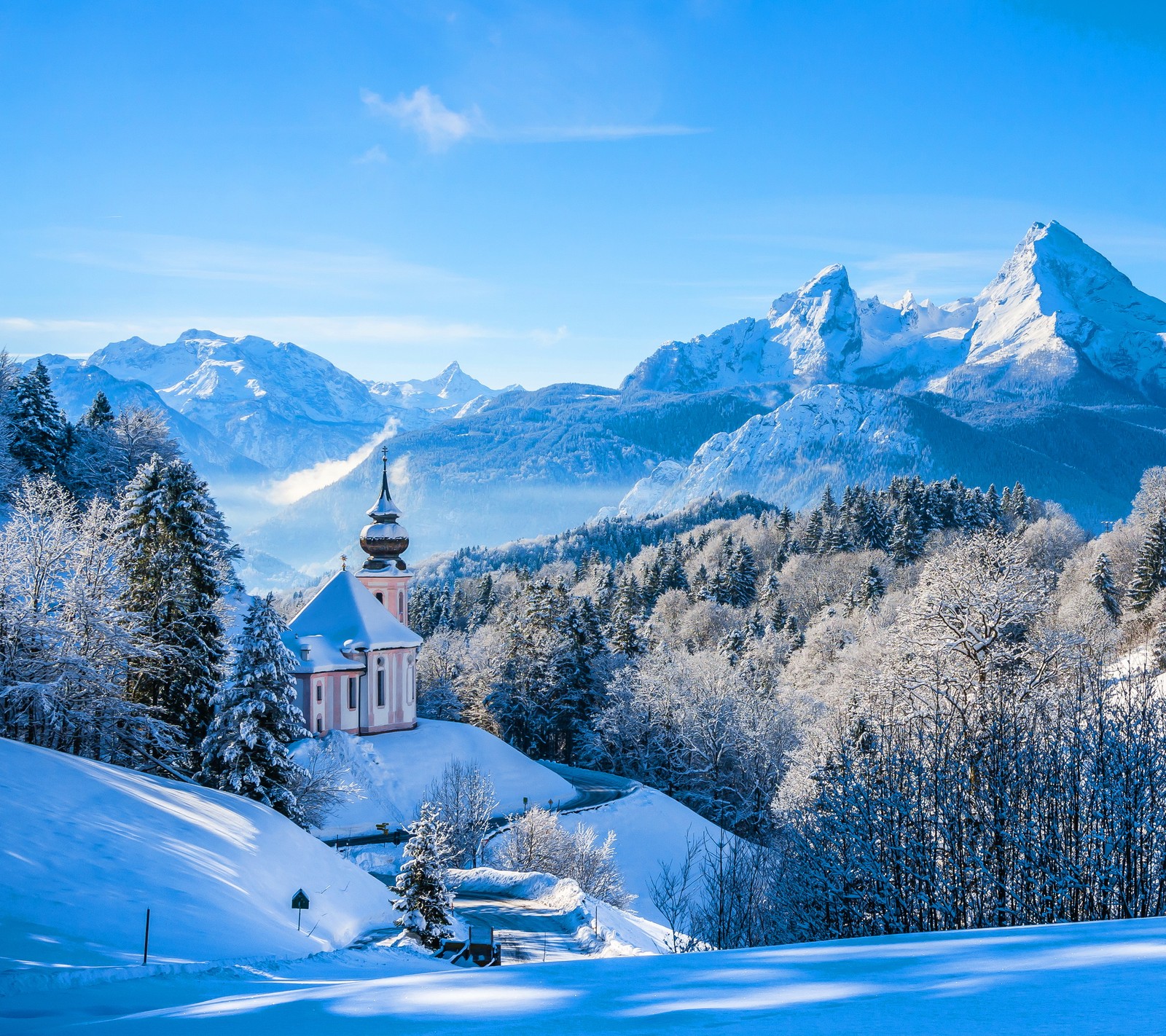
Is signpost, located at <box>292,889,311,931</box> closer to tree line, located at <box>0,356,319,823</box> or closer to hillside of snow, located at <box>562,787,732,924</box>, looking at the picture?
tree line, located at <box>0,356,319,823</box>

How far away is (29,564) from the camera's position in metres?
26.4

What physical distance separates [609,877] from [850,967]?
26.2 m

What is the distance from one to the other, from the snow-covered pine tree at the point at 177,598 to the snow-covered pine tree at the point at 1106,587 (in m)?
51.3

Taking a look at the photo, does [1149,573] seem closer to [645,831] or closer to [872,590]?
[872,590]

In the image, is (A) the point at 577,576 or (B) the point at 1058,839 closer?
(B) the point at 1058,839

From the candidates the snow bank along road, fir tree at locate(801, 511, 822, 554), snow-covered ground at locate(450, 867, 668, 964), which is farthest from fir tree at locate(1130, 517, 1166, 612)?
snow-covered ground at locate(450, 867, 668, 964)

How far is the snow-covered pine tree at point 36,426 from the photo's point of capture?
46312 mm

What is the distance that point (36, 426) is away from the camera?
4709 centimetres

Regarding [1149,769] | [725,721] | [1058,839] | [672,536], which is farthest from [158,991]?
[672,536]

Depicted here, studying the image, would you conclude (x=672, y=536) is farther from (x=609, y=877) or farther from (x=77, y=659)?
(x=77, y=659)

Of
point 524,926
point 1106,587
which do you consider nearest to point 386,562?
point 524,926

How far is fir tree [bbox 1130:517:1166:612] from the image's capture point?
52438 mm

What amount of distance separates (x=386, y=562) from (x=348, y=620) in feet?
22.3

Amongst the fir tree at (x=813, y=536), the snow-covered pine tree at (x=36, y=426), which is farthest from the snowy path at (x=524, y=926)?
the fir tree at (x=813, y=536)
